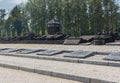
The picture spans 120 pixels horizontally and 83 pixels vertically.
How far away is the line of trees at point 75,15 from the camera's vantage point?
4019 centimetres

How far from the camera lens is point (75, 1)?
42.0m

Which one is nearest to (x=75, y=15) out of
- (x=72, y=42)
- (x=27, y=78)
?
(x=72, y=42)

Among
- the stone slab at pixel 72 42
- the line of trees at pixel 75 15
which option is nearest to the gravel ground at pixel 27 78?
the stone slab at pixel 72 42

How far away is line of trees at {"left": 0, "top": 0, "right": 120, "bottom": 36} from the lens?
132ft

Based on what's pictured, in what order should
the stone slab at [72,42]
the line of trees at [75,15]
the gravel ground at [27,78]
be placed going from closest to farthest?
the gravel ground at [27,78], the stone slab at [72,42], the line of trees at [75,15]

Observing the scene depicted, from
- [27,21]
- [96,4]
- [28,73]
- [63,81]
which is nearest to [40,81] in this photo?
[63,81]

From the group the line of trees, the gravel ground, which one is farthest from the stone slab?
the line of trees

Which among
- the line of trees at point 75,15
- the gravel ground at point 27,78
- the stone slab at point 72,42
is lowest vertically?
the gravel ground at point 27,78

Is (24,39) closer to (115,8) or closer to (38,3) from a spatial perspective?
(115,8)

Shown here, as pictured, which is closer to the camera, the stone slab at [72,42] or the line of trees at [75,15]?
the stone slab at [72,42]

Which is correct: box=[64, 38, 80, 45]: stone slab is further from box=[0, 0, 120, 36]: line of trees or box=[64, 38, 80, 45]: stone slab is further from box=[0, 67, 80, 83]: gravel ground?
box=[0, 0, 120, 36]: line of trees

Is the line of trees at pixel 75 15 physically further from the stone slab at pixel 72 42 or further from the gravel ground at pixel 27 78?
the gravel ground at pixel 27 78

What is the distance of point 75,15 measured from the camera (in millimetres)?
42062

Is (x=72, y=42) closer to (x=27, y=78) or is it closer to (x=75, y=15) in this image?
(x=27, y=78)
